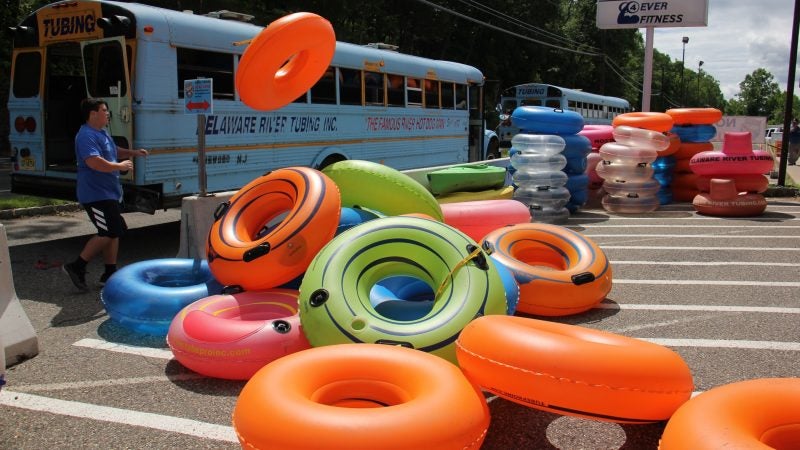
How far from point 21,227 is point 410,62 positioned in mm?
7212

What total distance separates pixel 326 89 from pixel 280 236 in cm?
592

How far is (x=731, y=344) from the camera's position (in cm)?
477

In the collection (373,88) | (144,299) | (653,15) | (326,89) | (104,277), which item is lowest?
(104,277)

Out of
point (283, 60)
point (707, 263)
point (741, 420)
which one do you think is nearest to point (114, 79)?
point (283, 60)

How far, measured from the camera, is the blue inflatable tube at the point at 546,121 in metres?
10.7

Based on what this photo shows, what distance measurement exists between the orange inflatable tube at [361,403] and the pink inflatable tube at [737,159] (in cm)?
944

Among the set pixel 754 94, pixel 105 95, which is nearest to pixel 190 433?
pixel 105 95

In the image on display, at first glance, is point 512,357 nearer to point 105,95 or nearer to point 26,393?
point 26,393

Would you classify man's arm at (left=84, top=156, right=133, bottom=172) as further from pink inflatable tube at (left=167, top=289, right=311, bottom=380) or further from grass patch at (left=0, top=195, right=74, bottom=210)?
grass patch at (left=0, top=195, right=74, bottom=210)

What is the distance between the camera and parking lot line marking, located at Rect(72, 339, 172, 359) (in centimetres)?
464

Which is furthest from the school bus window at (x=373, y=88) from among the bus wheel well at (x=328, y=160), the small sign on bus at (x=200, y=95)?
the small sign on bus at (x=200, y=95)

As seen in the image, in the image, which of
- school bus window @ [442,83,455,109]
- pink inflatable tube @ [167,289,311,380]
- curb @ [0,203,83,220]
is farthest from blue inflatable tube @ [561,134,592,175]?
curb @ [0,203,83,220]

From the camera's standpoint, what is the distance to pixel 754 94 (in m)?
130

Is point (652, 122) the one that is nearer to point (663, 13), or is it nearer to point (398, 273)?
point (663, 13)
